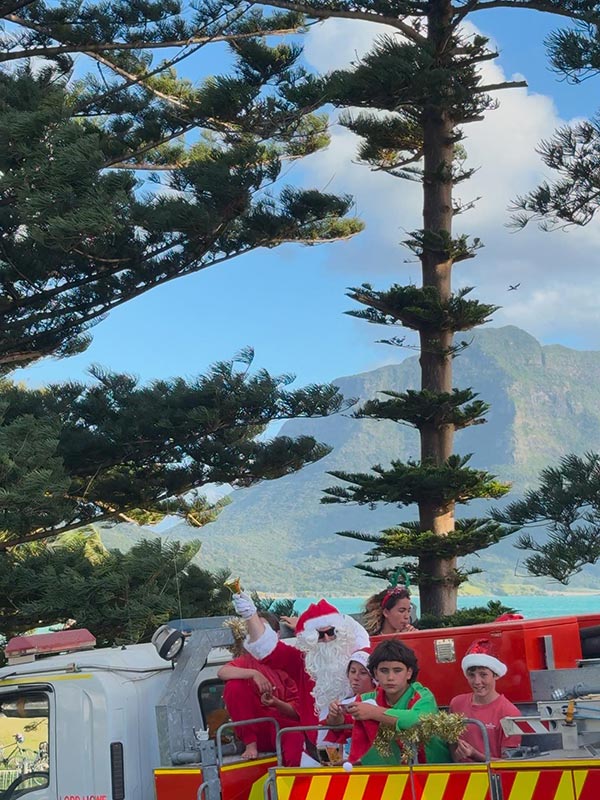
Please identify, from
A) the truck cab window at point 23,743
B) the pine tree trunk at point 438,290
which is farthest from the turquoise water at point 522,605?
the truck cab window at point 23,743

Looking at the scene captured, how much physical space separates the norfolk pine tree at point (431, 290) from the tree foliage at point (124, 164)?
1042mm

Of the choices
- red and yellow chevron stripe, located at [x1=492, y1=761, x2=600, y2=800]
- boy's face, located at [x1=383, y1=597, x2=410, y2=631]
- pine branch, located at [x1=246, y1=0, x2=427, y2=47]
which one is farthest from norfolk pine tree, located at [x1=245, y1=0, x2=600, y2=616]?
red and yellow chevron stripe, located at [x1=492, y1=761, x2=600, y2=800]

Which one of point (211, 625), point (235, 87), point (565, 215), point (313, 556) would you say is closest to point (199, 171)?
point (235, 87)

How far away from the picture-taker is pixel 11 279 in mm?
14828

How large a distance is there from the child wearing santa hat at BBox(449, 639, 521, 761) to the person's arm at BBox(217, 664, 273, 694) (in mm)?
869

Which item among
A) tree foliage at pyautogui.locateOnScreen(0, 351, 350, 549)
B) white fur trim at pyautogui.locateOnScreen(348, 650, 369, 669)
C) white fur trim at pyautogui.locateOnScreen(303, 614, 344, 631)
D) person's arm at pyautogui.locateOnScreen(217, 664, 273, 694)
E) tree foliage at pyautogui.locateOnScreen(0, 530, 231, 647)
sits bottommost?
person's arm at pyautogui.locateOnScreen(217, 664, 273, 694)

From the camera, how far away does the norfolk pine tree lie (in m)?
12.4

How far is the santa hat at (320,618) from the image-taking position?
5578 mm

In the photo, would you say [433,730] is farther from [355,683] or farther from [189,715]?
[189,715]

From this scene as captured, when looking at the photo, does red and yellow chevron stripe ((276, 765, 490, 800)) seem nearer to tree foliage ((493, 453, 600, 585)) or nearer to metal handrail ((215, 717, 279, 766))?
metal handrail ((215, 717, 279, 766))

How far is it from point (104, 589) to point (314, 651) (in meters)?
8.15

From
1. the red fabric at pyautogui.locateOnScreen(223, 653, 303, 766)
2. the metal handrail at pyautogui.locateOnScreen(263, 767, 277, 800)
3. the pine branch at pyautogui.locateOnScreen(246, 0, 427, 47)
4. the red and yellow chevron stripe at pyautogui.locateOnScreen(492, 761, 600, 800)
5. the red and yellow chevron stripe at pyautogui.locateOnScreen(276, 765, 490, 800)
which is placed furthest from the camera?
the pine branch at pyautogui.locateOnScreen(246, 0, 427, 47)

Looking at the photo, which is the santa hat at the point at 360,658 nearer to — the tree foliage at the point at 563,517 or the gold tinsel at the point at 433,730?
the gold tinsel at the point at 433,730

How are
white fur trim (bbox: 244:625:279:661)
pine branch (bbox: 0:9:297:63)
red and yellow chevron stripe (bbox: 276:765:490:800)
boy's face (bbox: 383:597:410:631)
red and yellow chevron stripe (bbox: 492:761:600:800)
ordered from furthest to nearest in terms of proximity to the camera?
pine branch (bbox: 0:9:297:63) → boy's face (bbox: 383:597:410:631) → white fur trim (bbox: 244:625:279:661) → red and yellow chevron stripe (bbox: 276:765:490:800) → red and yellow chevron stripe (bbox: 492:761:600:800)
